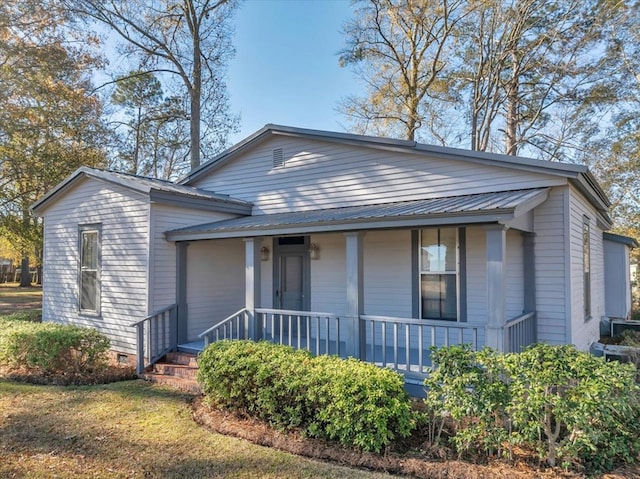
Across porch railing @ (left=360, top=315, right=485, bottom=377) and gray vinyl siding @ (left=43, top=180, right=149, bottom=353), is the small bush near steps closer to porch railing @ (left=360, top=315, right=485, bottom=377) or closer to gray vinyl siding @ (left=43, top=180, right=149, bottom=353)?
gray vinyl siding @ (left=43, top=180, right=149, bottom=353)

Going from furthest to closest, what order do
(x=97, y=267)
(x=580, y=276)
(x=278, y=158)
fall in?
1. (x=278, y=158)
2. (x=97, y=267)
3. (x=580, y=276)

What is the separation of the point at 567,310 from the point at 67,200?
1071 centimetres

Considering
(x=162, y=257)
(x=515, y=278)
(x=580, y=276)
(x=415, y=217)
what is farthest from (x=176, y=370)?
(x=580, y=276)

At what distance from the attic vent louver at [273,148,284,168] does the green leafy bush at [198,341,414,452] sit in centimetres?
508

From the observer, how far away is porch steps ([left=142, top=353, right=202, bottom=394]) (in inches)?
269

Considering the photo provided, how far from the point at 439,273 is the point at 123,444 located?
5547 mm

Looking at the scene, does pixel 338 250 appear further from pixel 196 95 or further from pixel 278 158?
pixel 196 95

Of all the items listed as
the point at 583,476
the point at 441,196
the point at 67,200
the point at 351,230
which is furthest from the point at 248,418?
the point at 67,200

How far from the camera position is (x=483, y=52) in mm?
18594

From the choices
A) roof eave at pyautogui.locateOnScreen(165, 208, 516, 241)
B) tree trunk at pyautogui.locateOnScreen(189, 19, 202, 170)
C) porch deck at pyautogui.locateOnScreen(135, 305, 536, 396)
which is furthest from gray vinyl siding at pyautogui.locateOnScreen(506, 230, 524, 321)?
tree trunk at pyautogui.locateOnScreen(189, 19, 202, 170)

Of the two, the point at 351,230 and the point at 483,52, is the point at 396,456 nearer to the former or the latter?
the point at 351,230

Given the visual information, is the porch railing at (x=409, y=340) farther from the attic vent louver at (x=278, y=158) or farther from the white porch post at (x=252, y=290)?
the attic vent louver at (x=278, y=158)

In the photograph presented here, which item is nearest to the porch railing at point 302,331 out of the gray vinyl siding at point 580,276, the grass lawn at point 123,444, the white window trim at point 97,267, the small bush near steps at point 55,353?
the grass lawn at point 123,444

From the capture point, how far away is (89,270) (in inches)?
366
